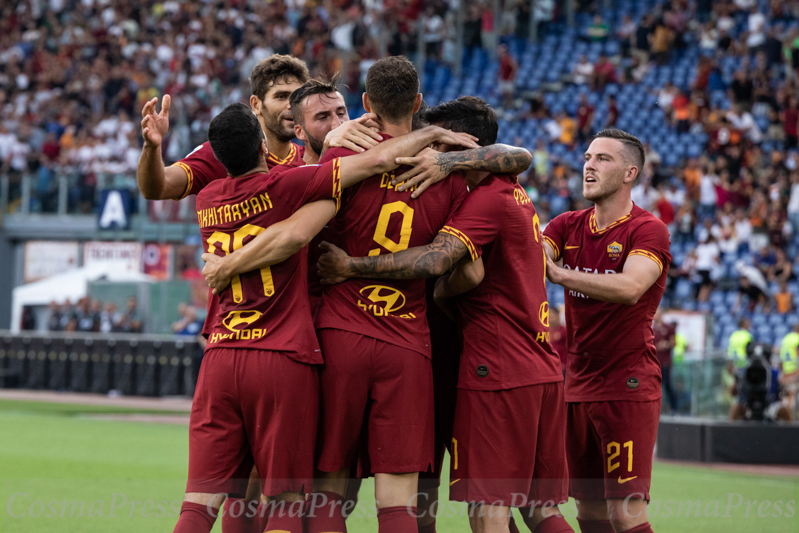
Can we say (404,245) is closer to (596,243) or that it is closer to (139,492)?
(596,243)

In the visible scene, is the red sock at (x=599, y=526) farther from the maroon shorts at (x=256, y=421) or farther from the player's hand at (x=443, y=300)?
the maroon shorts at (x=256, y=421)

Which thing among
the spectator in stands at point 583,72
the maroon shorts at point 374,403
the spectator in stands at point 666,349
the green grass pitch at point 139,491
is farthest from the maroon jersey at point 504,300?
the spectator in stands at point 583,72

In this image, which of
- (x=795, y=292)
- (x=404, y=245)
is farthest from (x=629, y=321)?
(x=795, y=292)

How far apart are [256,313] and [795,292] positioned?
45.4ft

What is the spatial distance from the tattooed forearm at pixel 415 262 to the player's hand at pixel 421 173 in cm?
28

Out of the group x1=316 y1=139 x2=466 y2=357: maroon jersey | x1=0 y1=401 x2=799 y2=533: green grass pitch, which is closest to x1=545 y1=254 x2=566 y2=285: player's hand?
x1=316 y1=139 x2=466 y2=357: maroon jersey

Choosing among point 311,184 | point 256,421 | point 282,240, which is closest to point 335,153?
point 311,184

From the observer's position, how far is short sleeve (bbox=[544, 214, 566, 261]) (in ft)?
18.1

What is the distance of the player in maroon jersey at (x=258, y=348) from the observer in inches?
169

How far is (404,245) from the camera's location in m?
4.47

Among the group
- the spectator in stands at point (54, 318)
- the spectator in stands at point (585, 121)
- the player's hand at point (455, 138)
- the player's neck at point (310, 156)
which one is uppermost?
the spectator in stands at point (585, 121)

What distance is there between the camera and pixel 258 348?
14.3 feet

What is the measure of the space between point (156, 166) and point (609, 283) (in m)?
2.47

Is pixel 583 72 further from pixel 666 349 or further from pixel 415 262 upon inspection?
pixel 415 262
